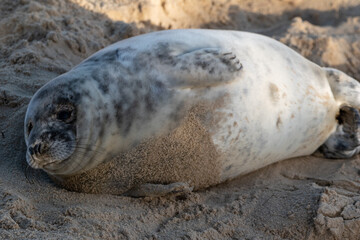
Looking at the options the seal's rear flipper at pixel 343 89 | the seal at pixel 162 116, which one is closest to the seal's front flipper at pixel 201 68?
the seal at pixel 162 116

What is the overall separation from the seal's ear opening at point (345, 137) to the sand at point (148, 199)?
0.26 ft

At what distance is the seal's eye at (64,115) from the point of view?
8.64ft

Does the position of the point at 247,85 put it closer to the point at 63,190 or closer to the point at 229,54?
the point at 229,54

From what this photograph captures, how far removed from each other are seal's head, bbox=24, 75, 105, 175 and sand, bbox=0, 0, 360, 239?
0.20 m

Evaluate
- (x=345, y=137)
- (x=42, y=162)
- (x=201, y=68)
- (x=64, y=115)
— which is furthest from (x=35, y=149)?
(x=345, y=137)

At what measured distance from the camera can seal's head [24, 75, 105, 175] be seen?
2568 mm

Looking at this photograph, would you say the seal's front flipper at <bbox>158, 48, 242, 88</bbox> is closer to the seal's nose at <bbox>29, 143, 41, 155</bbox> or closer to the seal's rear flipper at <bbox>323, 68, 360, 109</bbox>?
the seal's nose at <bbox>29, 143, 41, 155</bbox>

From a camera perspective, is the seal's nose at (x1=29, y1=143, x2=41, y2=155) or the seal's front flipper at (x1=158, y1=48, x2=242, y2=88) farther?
the seal's front flipper at (x1=158, y1=48, x2=242, y2=88)

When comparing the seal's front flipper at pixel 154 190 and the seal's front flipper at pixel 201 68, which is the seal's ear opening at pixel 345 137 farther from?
the seal's front flipper at pixel 154 190

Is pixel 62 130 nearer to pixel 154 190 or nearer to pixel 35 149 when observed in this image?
pixel 35 149


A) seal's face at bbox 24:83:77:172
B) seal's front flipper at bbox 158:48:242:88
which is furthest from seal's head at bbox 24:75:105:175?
seal's front flipper at bbox 158:48:242:88

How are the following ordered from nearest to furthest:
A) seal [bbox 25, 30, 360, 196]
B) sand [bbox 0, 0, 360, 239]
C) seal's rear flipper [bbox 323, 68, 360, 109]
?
1. sand [bbox 0, 0, 360, 239]
2. seal [bbox 25, 30, 360, 196]
3. seal's rear flipper [bbox 323, 68, 360, 109]

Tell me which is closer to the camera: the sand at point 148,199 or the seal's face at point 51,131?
the sand at point 148,199

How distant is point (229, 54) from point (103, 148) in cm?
97
